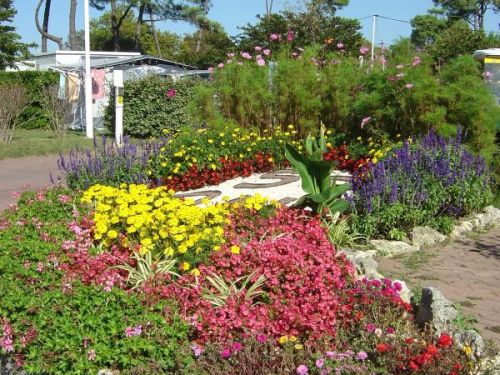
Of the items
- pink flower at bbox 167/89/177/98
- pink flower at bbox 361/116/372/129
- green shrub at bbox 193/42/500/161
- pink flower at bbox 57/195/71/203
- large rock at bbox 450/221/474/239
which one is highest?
pink flower at bbox 167/89/177/98

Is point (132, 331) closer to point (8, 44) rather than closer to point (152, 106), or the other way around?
point (152, 106)

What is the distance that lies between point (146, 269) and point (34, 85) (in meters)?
19.8

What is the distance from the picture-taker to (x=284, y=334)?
3186 millimetres

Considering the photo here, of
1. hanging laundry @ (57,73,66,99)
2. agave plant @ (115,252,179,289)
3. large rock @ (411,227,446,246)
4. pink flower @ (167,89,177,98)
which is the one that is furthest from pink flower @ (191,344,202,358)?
hanging laundry @ (57,73,66,99)

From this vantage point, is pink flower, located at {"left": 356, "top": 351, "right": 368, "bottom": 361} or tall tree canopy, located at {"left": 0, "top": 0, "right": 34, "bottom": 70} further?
tall tree canopy, located at {"left": 0, "top": 0, "right": 34, "bottom": 70}

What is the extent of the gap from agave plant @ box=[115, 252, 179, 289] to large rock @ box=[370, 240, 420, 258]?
1928 millimetres

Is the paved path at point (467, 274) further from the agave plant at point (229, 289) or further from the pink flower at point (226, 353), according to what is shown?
the pink flower at point (226, 353)

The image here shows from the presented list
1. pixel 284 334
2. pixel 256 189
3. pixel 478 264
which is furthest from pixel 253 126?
pixel 284 334

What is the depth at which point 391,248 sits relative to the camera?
5113 millimetres

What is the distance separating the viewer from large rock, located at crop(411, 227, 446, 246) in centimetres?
532

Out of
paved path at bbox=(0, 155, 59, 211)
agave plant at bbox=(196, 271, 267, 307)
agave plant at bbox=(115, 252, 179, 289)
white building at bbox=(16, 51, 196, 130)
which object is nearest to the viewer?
agave plant at bbox=(196, 271, 267, 307)

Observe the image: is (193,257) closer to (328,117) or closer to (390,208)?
(390,208)

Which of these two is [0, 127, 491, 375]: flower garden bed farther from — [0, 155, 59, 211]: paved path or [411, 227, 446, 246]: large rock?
[0, 155, 59, 211]: paved path

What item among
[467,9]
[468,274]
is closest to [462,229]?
[468,274]
